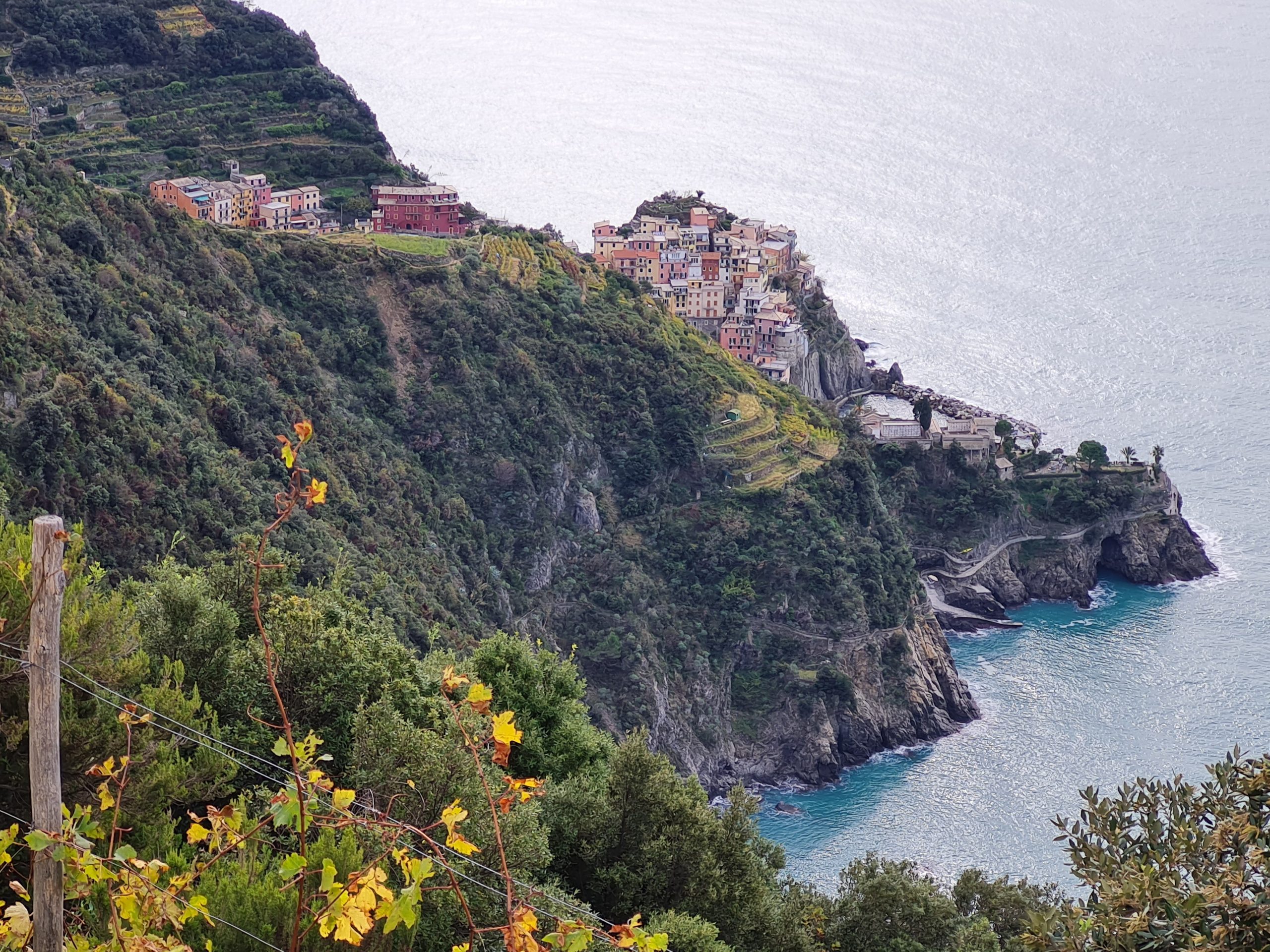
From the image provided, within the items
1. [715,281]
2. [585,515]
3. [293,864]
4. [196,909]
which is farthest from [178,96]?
[293,864]

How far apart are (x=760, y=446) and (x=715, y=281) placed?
13.1 metres

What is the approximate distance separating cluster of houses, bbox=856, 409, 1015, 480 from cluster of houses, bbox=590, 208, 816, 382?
436 centimetres

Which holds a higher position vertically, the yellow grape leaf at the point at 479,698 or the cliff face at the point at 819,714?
the yellow grape leaf at the point at 479,698

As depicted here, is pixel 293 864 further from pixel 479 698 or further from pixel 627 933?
pixel 627 933

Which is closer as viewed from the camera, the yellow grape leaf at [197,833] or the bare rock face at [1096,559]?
the yellow grape leaf at [197,833]

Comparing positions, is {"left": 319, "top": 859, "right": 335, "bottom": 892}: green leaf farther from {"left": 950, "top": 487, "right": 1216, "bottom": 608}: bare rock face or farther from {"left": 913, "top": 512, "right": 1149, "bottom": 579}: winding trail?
{"left": 950, "top": 487, "right": 1216, "bottom": 608}: bare rock face

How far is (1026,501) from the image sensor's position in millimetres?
59281

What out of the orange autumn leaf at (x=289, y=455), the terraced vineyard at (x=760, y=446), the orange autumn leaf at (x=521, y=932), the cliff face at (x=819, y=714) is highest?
the orange autumn leaf at (x=289, y=455)

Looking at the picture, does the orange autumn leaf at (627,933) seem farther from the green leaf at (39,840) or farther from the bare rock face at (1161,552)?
the bare rock face at (1161,552)

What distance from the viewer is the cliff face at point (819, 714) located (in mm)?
45844

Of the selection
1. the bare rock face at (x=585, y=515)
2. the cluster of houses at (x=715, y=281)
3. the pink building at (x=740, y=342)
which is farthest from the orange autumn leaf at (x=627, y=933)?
the pink building at (x=740, y=342)

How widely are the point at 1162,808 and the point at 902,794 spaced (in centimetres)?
3412

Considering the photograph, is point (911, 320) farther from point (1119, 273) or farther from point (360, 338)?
point (360, 338)

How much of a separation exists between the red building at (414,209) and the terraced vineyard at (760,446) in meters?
12.4
